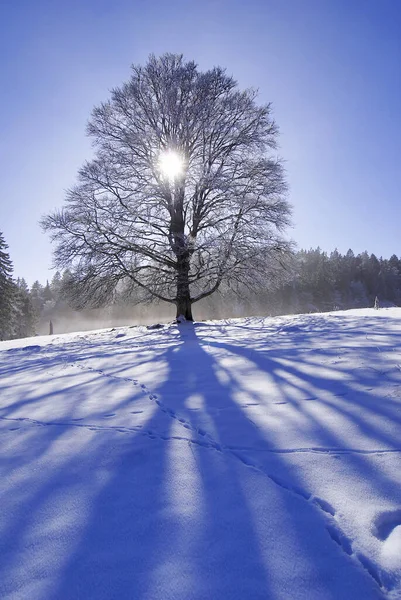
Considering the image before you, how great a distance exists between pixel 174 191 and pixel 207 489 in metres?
11.2

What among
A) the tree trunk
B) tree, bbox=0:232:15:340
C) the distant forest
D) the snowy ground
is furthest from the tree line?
the snowy ground

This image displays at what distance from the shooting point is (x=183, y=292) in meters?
12.4

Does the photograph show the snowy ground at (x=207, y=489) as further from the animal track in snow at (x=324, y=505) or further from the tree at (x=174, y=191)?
the tree at (x=174, y=191)

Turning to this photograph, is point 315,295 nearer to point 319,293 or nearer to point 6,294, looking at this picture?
point 319,293

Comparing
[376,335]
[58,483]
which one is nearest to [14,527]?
[58,483]

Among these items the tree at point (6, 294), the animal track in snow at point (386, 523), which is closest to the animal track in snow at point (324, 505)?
the animal track in snow at point (386, 523)

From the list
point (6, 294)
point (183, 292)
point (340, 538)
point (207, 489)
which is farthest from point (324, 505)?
point (6, 294)

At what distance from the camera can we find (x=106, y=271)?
1156 cm

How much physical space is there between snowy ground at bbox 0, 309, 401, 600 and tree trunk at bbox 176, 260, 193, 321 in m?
7.88

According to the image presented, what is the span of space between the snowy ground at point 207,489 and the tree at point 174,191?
7.99 m

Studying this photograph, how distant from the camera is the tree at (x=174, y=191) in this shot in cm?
1130

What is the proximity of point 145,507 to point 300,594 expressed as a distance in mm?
859

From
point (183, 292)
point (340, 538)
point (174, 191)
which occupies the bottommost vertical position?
point (340, 538)

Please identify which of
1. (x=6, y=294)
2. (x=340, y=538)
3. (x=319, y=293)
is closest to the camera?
(x=340, y=538)
